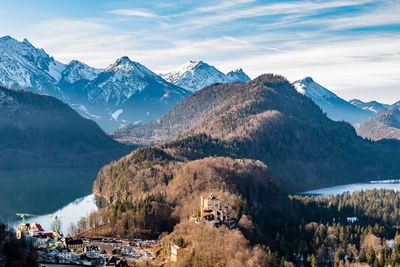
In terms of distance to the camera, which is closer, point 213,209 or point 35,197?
point 213,209

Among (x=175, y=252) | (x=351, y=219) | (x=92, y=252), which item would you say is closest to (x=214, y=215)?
(x=175, y=252)

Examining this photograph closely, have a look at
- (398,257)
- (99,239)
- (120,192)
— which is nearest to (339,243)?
(398,257)

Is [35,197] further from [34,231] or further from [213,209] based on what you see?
[213,209]

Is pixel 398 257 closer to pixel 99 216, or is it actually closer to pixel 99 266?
pixel 99 266

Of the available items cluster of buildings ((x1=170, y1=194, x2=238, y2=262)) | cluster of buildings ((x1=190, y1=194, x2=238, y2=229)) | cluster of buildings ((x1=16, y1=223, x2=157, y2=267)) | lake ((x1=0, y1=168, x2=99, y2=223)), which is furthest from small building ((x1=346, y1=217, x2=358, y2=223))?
lake ((x1=0, y1=168, x2=99, y2=223))

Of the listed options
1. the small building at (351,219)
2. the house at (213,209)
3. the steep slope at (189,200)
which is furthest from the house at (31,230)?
the small building at (351,219)

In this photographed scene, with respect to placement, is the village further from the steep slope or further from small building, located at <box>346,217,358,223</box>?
small building, located at <box>346,217,358,223</box>
